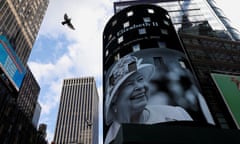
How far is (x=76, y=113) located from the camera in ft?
523

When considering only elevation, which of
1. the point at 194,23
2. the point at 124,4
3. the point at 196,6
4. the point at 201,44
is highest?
the point at 124,4

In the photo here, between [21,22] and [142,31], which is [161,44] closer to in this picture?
[142,31]

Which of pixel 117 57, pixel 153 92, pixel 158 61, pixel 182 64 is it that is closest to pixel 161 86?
pixel 153 92

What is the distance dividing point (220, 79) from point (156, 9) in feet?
49.6

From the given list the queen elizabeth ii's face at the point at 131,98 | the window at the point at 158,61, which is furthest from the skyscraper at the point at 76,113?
the window at the point at 158,61

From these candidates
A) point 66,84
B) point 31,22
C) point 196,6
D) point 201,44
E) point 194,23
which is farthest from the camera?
point 66,84

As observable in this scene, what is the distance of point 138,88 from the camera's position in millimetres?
19141

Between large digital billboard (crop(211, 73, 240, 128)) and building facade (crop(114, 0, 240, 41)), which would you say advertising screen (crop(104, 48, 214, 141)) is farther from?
building facade (crop(114, 0, 240, 41))

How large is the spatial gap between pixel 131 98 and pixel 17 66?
41.5 meters

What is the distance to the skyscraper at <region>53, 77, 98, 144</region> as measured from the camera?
14712 centimetres

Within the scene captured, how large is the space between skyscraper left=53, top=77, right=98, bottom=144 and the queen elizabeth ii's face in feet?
419

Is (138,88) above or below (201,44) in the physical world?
below

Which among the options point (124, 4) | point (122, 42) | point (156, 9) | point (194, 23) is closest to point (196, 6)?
point (194, 23)

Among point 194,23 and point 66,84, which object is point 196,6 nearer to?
point 194,23
